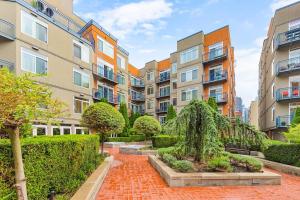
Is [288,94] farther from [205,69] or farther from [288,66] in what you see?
[205,69]

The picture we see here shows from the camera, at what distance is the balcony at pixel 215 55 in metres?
28.1

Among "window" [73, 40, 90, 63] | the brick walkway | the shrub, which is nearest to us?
the brick walkway

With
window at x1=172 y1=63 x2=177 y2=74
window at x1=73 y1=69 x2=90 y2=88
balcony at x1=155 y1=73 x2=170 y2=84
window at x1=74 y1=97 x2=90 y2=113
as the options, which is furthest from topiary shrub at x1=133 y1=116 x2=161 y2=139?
balcony at x1=155 y1=73 x2=170 y2=84

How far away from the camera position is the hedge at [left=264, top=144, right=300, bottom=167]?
10.5 m

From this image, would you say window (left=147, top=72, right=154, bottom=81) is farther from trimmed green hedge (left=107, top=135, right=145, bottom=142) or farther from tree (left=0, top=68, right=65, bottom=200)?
tree (left=0, top=68, right=65, bottom=200)

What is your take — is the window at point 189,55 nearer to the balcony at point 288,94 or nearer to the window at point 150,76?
the window at point 150,76

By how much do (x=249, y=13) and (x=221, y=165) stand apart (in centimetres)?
841

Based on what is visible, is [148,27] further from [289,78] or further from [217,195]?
[289,78]

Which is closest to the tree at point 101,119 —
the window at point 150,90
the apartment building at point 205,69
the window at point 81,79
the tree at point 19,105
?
the tree at point 19,105

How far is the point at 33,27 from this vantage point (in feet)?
60.2

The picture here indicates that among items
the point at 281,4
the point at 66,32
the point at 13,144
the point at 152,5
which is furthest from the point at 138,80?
the point at 13,144

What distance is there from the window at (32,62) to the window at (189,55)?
63.9 feet

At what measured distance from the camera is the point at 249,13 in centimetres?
1198

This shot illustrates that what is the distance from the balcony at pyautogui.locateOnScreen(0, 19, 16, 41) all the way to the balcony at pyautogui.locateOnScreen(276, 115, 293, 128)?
24790 mm
